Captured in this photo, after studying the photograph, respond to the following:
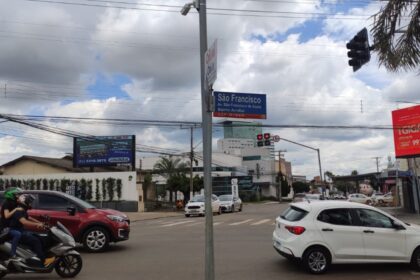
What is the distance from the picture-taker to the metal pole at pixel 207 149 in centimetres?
709

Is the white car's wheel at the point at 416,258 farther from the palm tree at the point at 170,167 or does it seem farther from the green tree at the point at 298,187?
the green tree at the point at 298,187

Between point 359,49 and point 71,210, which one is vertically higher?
point 359,49

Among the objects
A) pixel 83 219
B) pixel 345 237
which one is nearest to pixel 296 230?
pixel 345 237

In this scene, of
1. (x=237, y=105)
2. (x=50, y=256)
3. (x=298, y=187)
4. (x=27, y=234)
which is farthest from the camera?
(x=298, y=187)

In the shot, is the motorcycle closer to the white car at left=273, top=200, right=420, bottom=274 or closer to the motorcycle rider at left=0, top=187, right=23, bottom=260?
the motorcycle rider at left=0, top=187, right=23, bottom=260

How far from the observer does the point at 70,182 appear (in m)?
43.7

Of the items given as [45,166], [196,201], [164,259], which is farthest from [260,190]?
[164,259]

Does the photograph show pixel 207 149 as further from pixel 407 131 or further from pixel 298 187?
pixel 298 187

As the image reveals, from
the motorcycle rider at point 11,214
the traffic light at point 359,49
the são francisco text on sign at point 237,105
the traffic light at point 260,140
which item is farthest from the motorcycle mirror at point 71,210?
the traffic light at point 260,140

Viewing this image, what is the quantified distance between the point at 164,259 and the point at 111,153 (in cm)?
3502

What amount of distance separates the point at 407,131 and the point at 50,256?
32153 mm

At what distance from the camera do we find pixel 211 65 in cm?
707

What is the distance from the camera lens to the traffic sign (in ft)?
22.8

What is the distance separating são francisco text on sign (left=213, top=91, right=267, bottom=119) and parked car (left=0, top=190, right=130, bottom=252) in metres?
6.78
